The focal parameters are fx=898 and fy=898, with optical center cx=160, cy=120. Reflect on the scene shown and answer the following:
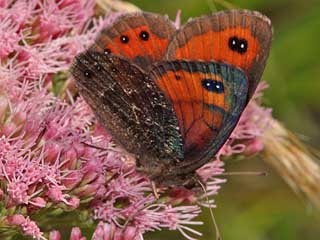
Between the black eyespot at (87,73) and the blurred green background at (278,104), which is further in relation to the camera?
the blurred green background at (278,104)

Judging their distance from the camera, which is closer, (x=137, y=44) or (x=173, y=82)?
(x=173, y=82)

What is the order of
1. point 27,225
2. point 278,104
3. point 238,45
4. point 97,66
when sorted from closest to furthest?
point 27,225 < point 238,45 < point 97,66 < point 278,104

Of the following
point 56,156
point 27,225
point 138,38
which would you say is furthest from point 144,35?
point 27,225

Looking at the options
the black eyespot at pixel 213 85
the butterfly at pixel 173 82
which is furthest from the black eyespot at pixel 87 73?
the black eyespot at pixel 213 85

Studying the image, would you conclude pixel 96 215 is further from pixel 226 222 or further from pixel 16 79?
pixel 226 222

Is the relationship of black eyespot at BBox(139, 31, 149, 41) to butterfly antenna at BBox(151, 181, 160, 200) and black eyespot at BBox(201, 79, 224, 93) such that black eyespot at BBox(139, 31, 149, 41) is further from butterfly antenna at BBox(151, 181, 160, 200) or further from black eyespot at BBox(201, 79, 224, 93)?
butterfly antenna at BBox(151, 181, 160, 200)

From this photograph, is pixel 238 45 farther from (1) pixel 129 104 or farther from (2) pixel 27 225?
(2) pixel 27 225

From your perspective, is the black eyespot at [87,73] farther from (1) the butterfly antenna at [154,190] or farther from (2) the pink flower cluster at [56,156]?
(1) the butterfly antenna at [154,190]
